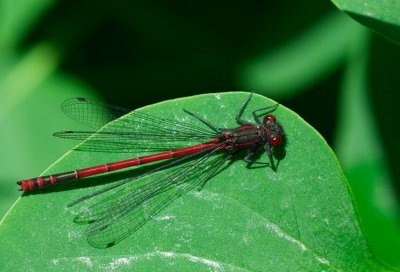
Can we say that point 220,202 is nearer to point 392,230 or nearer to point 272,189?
point 272,189

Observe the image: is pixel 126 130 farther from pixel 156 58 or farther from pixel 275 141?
pixel 156 58

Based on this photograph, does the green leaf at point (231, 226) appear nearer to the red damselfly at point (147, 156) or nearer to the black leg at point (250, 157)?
the red damselfly at point (147, 156)

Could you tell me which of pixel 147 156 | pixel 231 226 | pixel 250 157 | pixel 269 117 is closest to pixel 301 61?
pixel 269 117

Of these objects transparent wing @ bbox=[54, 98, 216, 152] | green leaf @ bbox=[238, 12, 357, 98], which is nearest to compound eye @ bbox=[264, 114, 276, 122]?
transparent wing @ bbox=[54, 98, 216, 152]

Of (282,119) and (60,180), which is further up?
(282,119)

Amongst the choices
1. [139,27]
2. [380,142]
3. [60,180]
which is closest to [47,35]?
[139,27]

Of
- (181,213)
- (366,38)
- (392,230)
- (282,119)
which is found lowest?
(392,230)
